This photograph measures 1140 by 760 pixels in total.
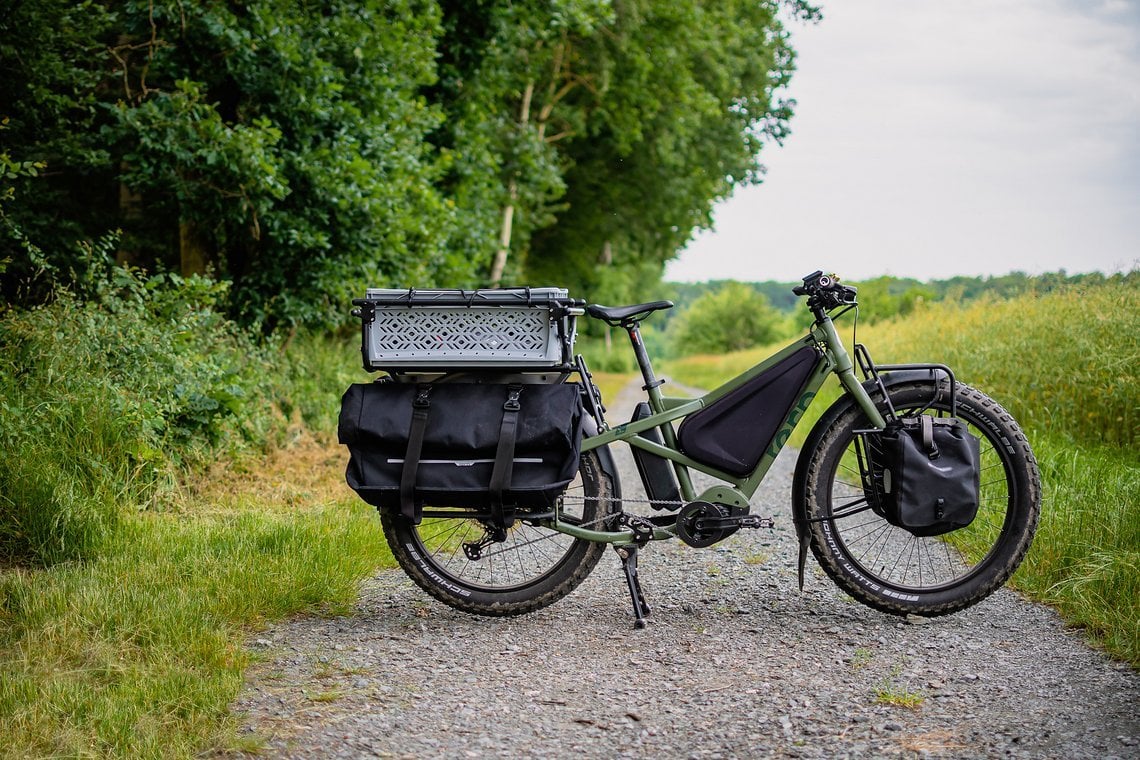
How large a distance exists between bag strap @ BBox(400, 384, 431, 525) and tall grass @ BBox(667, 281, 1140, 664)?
2.68m

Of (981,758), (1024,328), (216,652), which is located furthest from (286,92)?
(981,758)

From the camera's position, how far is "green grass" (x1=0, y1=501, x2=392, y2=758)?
2.77m

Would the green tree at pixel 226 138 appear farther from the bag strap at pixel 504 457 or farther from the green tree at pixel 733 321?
the green tree at pixel 733 321

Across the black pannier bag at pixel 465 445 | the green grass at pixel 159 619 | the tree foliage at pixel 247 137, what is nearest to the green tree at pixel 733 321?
the tree foliage at pixel 247 137

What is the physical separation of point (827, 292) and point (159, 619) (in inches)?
115

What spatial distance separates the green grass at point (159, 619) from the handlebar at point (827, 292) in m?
2.40

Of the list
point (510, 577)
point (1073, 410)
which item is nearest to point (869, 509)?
point (510, 577)

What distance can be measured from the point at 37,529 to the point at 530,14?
11155mm

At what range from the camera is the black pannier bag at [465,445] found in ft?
12.4

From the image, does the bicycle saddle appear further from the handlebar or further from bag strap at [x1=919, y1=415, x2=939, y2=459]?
bag strap at [x1=919, y1=415, x2=939, y2=459]

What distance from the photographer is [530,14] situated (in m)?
13.7

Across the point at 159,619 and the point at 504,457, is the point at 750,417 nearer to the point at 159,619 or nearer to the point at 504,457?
the point at 504,457

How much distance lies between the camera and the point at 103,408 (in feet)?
17.3

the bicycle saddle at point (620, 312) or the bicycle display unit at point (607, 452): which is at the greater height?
the bicycle saddle at point (620, 312)
